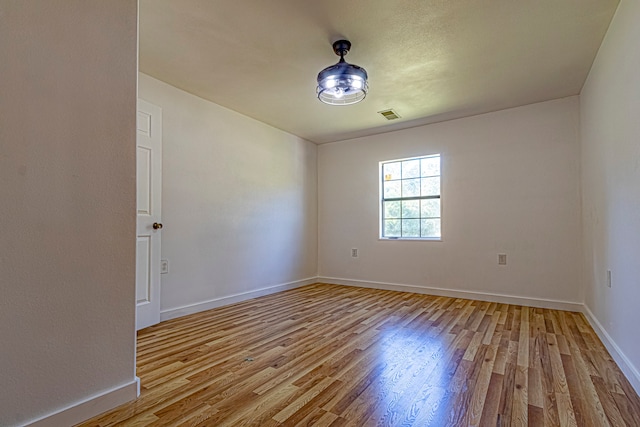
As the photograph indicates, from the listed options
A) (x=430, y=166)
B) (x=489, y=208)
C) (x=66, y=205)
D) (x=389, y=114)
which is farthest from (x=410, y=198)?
(x=66, y=205)

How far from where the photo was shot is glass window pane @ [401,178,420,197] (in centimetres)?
455

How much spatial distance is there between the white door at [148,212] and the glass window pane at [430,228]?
332 centimetres

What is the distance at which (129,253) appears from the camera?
1669 mm

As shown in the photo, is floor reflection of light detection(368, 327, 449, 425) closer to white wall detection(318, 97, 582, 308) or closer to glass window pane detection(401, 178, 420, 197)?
white wall detection(318, 97, 582, 308)

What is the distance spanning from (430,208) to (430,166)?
59 centimetres

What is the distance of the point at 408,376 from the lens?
1.93 m

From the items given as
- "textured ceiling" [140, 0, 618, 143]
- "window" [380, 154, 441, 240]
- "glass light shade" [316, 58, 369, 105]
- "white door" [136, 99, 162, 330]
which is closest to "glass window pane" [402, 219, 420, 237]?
"window" [380, 154, 441, 240]

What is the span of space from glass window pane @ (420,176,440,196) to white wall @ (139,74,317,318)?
1.84 meters

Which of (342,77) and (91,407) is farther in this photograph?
(342,77)

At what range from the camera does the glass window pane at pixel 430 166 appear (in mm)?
4398

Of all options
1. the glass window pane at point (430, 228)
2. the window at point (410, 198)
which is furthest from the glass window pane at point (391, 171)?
the glass window pane at point (430, 228)

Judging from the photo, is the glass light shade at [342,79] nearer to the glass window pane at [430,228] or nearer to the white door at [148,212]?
the white door at [148,212]

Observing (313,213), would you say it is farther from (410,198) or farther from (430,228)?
(430,228)

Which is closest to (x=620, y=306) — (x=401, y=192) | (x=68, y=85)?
(x=401, y=192)
